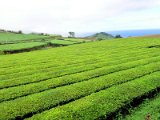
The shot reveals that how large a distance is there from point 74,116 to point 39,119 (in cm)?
163

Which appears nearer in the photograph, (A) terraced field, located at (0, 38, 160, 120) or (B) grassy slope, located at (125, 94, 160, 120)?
(A) terraced field, located at (0, 38, 160, 120)

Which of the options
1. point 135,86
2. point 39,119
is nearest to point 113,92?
point 135,86

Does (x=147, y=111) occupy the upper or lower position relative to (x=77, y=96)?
lower

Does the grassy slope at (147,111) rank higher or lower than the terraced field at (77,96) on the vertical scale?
lower

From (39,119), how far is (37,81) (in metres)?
8.87

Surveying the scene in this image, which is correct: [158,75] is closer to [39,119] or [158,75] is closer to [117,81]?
[117,81]

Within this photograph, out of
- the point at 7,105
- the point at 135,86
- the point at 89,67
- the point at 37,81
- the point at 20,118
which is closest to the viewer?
the point at 20,118

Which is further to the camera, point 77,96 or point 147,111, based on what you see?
point 77,96

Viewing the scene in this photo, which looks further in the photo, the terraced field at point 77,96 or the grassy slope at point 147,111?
the grassy slope at point 147,111

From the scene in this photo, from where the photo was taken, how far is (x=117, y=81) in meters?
19.4

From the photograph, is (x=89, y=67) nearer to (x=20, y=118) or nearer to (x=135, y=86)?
(x=135, y=86)

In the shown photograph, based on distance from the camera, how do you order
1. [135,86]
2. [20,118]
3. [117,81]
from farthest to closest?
[117,81] → [135,86] → [20,118]

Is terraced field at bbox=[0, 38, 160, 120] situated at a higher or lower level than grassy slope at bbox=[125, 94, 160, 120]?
higher

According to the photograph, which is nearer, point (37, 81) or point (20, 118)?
point (20, 118)
